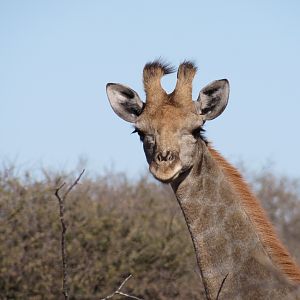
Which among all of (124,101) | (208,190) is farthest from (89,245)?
(208,190)

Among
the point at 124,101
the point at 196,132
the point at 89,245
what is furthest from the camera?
the point at 89,245

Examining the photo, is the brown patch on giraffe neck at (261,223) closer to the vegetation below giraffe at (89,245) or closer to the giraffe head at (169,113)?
the giraffe head at (169,113)

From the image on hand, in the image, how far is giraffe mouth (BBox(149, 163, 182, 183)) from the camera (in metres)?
8.24

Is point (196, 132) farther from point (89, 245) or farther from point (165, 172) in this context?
point (89, 245)

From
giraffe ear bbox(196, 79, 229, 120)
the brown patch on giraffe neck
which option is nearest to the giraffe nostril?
the brown patch on giraffe neck

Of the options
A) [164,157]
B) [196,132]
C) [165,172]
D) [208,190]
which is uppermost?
[196,132]

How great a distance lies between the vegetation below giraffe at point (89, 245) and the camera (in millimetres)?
17891

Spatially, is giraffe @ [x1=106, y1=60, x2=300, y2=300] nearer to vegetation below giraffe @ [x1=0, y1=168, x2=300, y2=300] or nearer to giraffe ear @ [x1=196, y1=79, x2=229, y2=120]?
giraffe ear @ [x1=196, y1=79, x2=229, y2=120]

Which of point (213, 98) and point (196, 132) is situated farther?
point (213, 98)

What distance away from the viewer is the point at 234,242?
802 centimetres

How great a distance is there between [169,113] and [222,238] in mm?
1292

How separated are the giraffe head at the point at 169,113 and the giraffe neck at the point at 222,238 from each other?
0.18 m

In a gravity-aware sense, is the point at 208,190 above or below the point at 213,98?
below

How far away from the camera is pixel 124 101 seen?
30.6 ft
